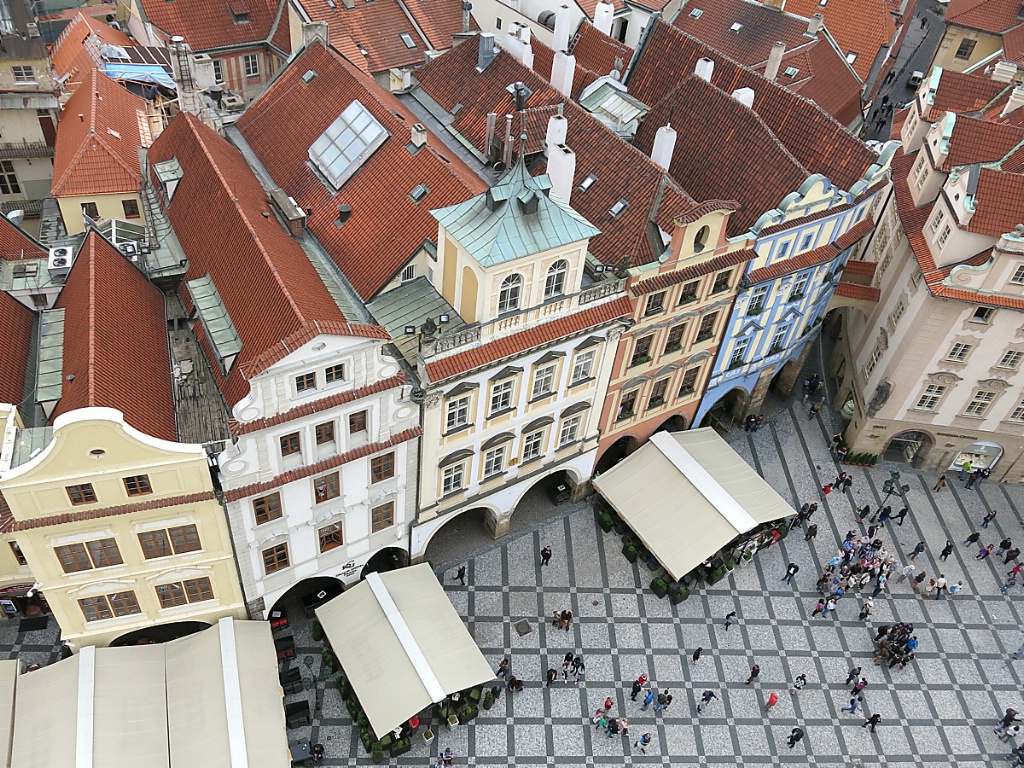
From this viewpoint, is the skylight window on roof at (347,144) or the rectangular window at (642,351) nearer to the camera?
the skylight window on roof at (347,144)

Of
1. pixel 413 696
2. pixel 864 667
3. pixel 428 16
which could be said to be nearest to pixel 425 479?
pixel 413 696

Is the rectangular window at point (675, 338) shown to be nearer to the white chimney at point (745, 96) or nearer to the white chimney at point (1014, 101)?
the white chimney at point (745, 96)

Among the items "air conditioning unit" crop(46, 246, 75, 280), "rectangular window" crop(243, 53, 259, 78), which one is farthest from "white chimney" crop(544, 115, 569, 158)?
"rectangular window" crop(243, 53, 259, 78)

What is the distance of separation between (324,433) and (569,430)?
15.7m

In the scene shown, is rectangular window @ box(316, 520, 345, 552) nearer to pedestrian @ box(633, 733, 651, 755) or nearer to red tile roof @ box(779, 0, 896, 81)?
pedestrian @ box(633, 733, 651, 755)

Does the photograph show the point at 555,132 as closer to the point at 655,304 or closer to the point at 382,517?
the point at 655,304

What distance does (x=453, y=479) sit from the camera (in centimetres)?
4281

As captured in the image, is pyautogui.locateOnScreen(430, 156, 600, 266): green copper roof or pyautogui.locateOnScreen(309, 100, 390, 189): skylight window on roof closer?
pyautogui.locateOnScreen(430, 156, 600, 266): green copper roof

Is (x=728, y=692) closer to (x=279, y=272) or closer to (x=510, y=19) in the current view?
(x=279, y=272)

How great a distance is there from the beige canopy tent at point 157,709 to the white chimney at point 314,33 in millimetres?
33306

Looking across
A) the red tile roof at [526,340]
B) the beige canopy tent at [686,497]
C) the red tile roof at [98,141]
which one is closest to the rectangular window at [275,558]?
the red tile roof at [526,340]

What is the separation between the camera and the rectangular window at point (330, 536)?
129 ft

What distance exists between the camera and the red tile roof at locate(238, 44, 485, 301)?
40.5 m

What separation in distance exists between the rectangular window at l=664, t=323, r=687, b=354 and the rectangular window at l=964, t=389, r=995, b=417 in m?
→ 19.7
